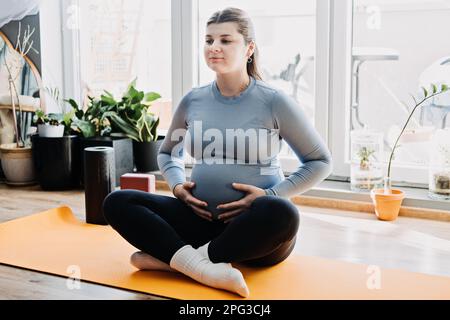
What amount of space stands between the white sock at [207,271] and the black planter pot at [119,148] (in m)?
1.26

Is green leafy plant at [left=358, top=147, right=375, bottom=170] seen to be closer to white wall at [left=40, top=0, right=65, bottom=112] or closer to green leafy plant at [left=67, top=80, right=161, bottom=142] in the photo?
green leafy plant at [left=67, top=80, right=161, bottom=142]

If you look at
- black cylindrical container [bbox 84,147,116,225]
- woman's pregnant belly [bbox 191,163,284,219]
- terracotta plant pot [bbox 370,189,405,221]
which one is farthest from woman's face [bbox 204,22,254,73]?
terracotta plant pot [bbox 370,189,405,221]

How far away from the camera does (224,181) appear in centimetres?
169

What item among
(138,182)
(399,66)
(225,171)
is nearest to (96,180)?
(138,182)

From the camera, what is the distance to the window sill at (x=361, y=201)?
2.32m

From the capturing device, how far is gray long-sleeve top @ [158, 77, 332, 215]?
169 centimetres

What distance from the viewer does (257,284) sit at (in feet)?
5.31

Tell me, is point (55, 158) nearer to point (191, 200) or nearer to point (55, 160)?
point (55, 160)

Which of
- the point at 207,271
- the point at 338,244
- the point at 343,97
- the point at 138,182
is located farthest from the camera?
the point at 343,97

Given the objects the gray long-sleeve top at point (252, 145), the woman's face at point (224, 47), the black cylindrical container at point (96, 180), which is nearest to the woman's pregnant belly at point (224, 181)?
the gray long-sleeve top at point (252, 145)

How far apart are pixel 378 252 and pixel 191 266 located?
66 centimetres

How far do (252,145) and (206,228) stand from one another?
0.89 feet

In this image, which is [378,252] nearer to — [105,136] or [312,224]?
[312,224]

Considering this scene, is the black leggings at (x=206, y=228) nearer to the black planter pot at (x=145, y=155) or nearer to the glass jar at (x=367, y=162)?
the glass jar at (x=367, y=162)
